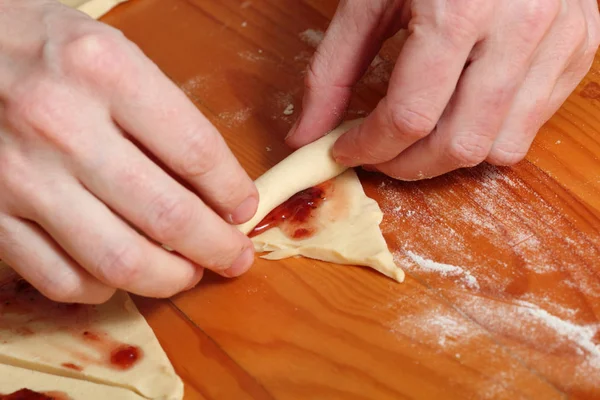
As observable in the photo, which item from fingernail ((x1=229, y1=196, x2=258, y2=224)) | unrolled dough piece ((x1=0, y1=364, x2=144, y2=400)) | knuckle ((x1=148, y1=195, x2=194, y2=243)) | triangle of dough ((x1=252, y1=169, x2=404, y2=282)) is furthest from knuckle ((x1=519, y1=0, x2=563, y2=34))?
unrolled dough piece ((x1=0, y1=364, x2=144, y2=400))

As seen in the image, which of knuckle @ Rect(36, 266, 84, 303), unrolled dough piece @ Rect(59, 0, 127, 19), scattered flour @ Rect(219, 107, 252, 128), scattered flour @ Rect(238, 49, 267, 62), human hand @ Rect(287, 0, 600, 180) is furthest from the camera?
unrolled dough piece @ Rect(59, 0, 127, 19)

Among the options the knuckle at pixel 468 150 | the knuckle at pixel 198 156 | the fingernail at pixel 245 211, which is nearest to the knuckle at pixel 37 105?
the knuckle at pixel 198 156

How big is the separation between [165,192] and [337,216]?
45cm

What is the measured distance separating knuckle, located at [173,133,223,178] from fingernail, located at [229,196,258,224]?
0.43 ft

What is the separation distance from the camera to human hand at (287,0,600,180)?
1.15m

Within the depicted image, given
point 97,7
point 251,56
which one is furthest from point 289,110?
point 97,7

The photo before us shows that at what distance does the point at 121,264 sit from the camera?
39.3 inches

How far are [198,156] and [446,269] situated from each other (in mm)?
531

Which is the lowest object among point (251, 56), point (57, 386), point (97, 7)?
point (57, 386)

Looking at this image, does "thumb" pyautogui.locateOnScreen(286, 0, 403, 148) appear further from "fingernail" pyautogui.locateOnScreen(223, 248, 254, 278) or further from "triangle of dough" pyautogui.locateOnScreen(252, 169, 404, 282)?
"fingernail" pyautogui.locateOnScreen(223, 248, 254, 278)

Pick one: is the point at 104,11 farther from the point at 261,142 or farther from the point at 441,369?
the point at 441,369

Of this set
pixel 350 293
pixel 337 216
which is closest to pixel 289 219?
pixel 337 216

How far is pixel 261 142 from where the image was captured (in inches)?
59.6

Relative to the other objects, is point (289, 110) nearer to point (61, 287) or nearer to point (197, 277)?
point (197, 277)
